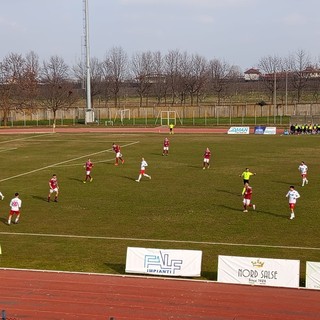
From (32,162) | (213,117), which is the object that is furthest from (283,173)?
(213,117)

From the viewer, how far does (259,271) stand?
58.3 ft

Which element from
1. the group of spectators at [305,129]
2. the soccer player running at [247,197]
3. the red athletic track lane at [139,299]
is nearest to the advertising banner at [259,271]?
the red athletic track lane at [139,299]

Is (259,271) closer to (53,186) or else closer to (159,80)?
(53,186)

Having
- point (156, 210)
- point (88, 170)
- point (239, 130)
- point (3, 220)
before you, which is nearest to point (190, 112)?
point (239, 130)

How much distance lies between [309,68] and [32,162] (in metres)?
96.4

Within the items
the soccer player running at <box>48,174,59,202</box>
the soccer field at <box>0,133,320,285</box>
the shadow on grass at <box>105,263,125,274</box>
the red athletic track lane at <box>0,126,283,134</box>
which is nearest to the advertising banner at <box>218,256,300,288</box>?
the soccer field at <box>0,133,320,285</box>

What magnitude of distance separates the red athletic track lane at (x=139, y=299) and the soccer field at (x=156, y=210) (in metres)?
1.41

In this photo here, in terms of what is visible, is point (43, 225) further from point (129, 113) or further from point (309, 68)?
point (309, 68)

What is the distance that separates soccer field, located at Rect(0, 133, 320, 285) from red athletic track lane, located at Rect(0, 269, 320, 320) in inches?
55.4

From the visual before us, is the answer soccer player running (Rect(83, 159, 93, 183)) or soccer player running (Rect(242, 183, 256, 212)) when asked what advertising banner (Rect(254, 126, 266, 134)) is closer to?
soccer player running (Rect(83, 159, 93, 183))

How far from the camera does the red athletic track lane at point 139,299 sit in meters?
15.4

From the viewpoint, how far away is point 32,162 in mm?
47344

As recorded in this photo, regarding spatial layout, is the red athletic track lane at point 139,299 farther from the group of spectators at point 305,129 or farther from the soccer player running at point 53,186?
the group of spectators at point 305,129

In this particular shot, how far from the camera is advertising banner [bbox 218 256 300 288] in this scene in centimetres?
1745
